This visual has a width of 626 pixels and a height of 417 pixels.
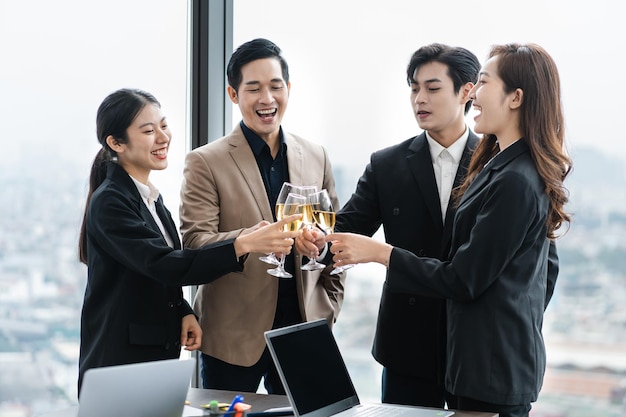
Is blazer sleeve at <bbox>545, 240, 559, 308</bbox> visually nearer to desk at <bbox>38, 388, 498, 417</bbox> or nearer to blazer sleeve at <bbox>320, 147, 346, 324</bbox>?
Result: desk at <bbox>38, 388, 498, 417</bbox>

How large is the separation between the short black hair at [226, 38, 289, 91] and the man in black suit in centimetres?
49

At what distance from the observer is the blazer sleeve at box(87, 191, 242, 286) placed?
8.55ft

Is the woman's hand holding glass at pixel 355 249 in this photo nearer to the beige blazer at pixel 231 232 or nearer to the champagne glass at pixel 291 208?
the champagne glass at pixel 291 208

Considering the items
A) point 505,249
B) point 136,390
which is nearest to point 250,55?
point 505,249

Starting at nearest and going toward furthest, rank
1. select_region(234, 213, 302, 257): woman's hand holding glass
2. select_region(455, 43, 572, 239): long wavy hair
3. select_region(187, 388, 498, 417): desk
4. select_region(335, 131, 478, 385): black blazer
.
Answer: select_region(187, 388, 498, 417): desk → select_region(455, 43, 572, 239): long wavy hair → select_region(234, 213, 302, 257): woman's hand holding glass → select_region(335, 131, 478, 385): black blazer

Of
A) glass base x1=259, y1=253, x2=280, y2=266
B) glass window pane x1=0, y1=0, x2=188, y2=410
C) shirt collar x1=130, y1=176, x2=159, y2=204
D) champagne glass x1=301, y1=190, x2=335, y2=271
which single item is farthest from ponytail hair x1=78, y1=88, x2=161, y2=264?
champagne glass x1=301, y1=190, x2=335, y2=271

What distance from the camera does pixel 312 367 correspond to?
7.11 ft

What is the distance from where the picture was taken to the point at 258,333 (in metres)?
2.92

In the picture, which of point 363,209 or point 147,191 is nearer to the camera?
point 147,191

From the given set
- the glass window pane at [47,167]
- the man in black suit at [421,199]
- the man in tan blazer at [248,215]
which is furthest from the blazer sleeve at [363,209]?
the glass window pane at [47,167]

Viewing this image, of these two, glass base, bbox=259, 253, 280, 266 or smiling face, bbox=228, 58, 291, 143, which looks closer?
glass base, bbox=259, 253, 280, 266

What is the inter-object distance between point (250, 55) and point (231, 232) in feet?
2.17

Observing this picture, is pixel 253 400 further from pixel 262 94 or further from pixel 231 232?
pixel 262 94

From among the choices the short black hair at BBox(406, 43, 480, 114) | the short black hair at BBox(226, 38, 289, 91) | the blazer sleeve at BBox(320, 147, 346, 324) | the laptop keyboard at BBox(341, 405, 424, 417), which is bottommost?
the laptop keyboard at BBox(341, 405, 424, 417)
